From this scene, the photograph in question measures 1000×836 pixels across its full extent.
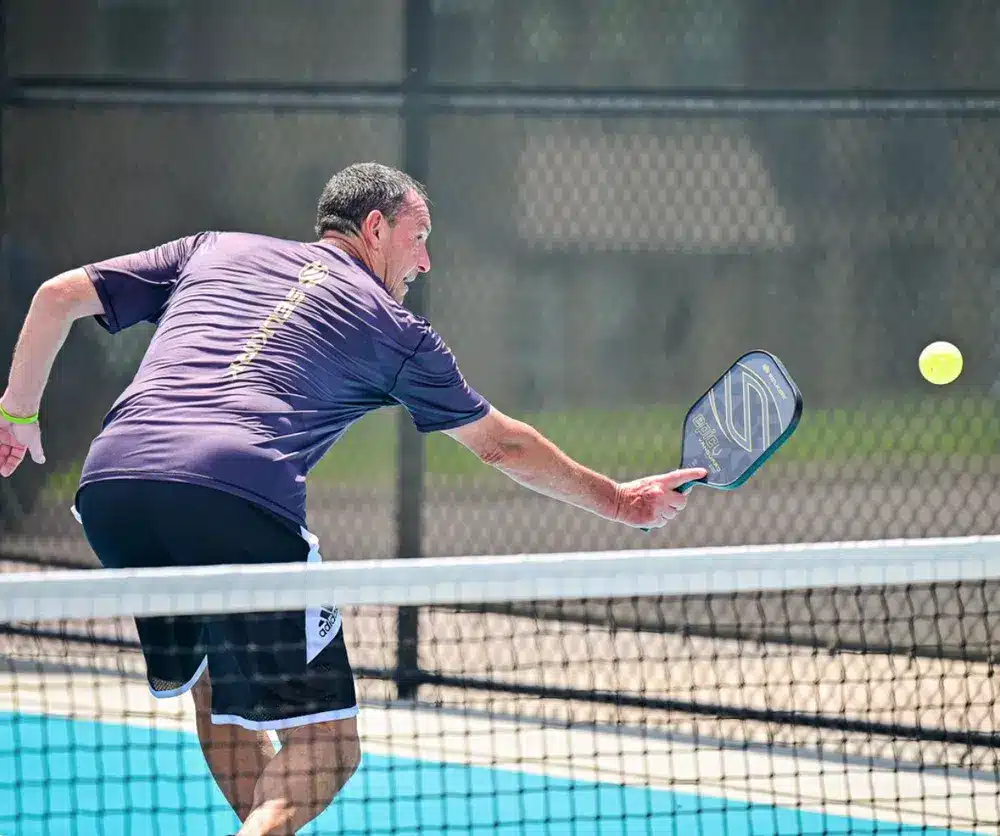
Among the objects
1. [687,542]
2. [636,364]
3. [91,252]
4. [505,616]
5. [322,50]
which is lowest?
[505,616]

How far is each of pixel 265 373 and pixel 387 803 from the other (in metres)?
1.84

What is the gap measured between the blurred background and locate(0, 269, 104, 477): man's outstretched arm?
7.03ft

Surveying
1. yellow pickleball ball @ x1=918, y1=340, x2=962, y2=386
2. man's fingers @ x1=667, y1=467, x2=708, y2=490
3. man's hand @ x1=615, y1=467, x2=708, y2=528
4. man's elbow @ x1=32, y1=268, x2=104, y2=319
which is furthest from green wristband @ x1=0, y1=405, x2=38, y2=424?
yellow pickleball ball @ x1=918, y1=340, x2=962, y2=386

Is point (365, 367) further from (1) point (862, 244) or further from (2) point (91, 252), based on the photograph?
(2) point (91, 252)

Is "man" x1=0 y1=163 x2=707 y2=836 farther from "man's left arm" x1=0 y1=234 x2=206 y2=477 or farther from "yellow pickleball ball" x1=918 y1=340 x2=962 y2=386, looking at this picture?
"yellow pickleball ball" x1=918 y1=340 x2=962 y2=386

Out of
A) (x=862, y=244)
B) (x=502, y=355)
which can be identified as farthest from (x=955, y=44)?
(x=502, y=355)

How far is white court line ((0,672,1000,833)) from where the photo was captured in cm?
399

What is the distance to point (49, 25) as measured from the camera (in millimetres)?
5848

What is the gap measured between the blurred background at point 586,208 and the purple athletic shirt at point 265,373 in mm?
2146

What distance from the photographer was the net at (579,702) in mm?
Result: 2602

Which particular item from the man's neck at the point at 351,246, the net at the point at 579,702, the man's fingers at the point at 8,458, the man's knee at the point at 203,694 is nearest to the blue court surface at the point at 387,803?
the net at the point at 579,702

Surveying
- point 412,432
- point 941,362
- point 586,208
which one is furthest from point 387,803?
point 586,208

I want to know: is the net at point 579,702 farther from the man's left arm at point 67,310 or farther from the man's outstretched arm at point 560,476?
the man's left arm at point 67,310

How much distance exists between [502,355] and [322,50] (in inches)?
56.7
